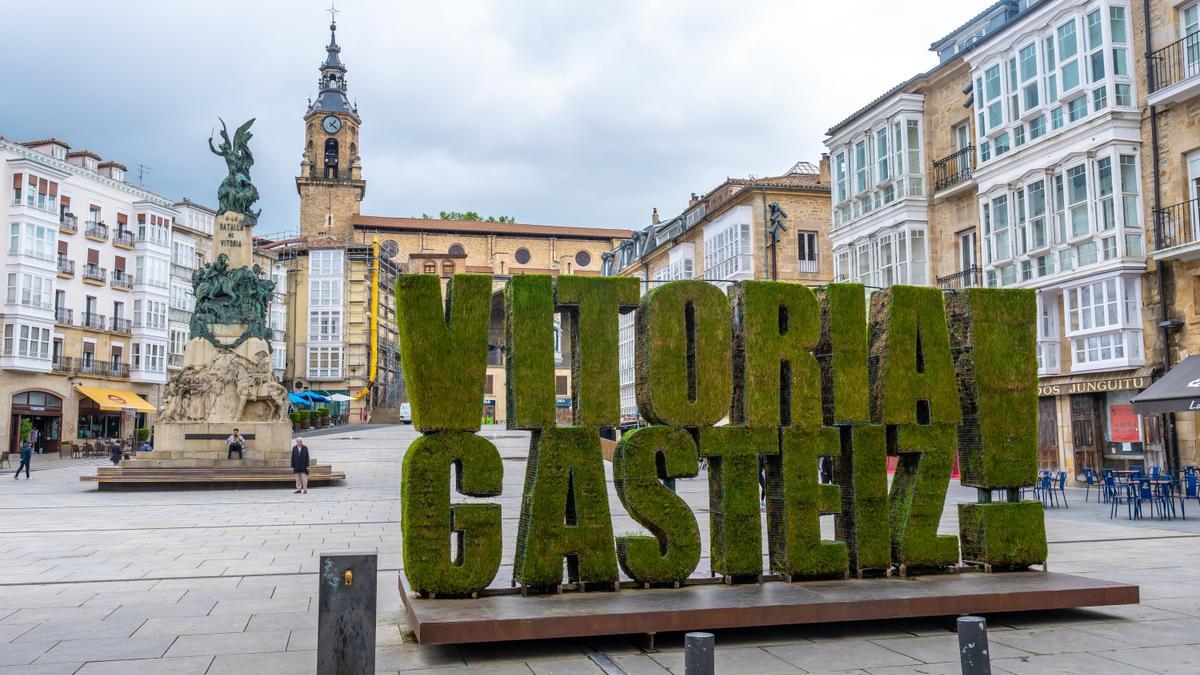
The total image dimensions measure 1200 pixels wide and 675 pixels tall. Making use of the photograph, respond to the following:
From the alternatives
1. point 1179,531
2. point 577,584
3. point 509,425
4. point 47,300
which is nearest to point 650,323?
point 509,425

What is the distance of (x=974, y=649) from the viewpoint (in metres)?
5.04

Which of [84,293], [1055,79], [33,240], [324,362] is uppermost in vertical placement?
[33,240]

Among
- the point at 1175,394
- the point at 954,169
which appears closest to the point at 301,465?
the point at 1175,394

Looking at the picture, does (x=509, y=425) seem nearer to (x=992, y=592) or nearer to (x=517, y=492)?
(x=992, y=592)

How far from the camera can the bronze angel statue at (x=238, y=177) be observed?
2881cm

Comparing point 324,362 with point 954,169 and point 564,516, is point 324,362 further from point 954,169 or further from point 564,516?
point 564,516

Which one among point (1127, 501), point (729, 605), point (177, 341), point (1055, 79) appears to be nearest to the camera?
point (729, 605)

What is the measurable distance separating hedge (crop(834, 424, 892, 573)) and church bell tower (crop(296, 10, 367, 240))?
83136 mm

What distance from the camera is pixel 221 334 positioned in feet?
90.1

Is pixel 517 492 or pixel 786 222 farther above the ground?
pixel 786 222

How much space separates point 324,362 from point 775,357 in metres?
67.5

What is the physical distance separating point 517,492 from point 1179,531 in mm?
14989

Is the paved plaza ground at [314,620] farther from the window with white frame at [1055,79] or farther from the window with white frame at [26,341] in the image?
the window with white frame at [26,341]

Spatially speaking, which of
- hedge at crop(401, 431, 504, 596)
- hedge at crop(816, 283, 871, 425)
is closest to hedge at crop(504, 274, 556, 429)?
hedge at crop(401, 431, 504, 596)
